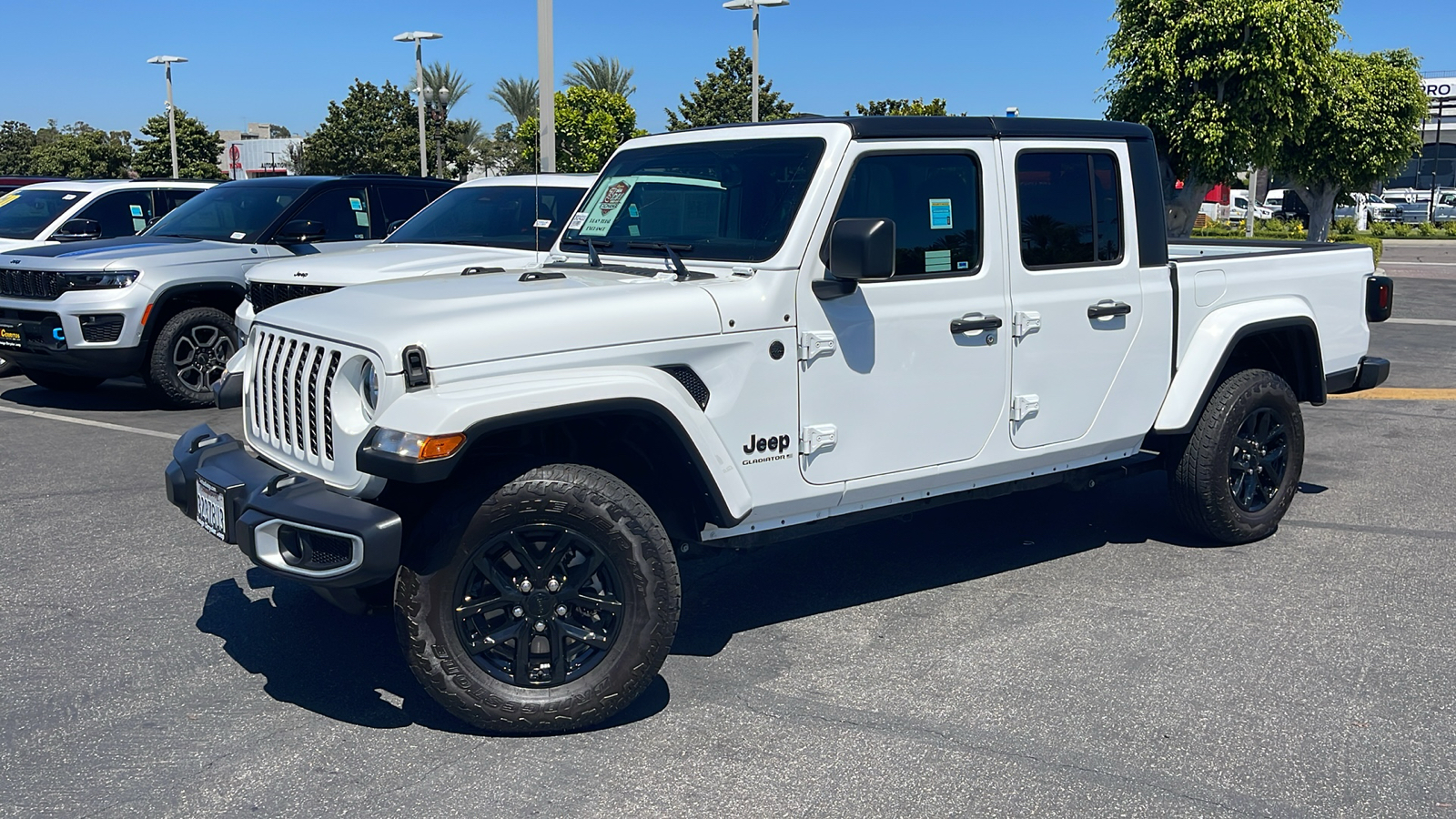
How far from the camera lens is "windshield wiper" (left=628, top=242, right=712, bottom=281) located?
4.39 metres

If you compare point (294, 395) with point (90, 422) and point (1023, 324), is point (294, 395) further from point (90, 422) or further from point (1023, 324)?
point (90, 422)

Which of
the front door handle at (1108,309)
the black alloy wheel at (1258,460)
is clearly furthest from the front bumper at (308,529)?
the black alloy wheel at (1258,460)

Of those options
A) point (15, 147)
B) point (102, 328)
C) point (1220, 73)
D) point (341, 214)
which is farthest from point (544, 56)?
point (15, 147)

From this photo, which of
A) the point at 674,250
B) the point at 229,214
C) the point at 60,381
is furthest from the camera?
the point at 60,381

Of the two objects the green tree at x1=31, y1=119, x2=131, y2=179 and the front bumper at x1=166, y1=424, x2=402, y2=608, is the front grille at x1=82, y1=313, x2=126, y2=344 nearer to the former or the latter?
the front bumper at x1=166, y1=424, x2=402, y2=608

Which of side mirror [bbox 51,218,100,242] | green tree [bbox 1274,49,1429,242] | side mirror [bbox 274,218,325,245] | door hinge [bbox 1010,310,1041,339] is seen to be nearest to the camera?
door hinge [bbox 1010,310,1041,339]

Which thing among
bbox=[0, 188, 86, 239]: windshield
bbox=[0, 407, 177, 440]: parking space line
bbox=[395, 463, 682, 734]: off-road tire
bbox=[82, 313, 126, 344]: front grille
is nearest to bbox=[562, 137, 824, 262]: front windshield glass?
bbox=[395, 463, 682, 734]: off-road tire

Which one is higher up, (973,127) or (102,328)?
(973,127)

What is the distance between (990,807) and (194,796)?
7.19 feet

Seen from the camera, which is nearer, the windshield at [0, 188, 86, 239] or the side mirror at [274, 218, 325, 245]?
the side mirror at [274, 218, 325, 245]

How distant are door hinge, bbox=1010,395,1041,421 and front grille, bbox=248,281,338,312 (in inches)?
185

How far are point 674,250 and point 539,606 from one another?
1.49 metres

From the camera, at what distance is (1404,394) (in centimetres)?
1032

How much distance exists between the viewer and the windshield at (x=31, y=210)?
38.3 feet
